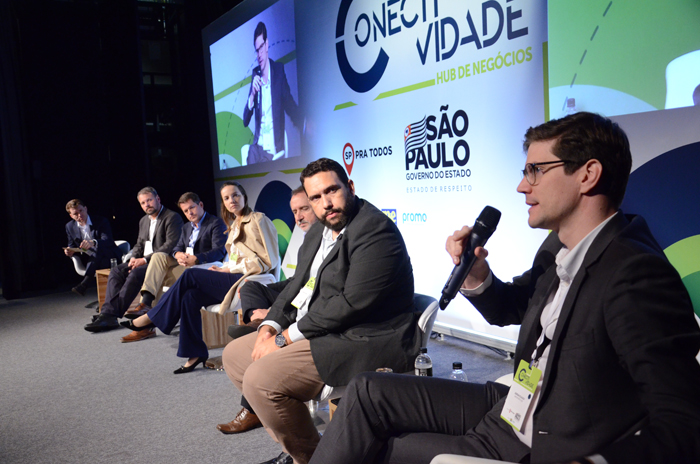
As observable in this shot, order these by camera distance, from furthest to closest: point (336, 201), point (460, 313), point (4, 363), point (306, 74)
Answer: point (306, 74), point (4, 363), point (460, 313), point (336, 201)

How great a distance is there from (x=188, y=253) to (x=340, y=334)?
306cm

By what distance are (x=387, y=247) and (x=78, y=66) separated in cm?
788

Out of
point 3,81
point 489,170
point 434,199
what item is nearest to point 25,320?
point 3,81

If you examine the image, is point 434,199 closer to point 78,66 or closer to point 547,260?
point 547,260

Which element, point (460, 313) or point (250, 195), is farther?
point (250, 195)

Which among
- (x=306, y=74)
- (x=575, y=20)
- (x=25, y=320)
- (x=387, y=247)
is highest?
(x=306, y=74)

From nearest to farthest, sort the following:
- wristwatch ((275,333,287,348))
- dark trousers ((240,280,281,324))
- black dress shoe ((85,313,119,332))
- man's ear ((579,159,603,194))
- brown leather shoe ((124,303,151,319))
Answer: man's ear ((579,159,603,194)) < wristwatch ((275,333,287,348)) < dark trousers ((240,280,281,324)) < brown leather shoe ((124,303,151,319)) < black dress shoe ((85,313,119,332))


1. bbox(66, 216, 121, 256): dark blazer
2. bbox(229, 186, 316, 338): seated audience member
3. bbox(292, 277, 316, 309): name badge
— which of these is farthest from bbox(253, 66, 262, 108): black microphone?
bbox(292, 277, 316, 309): name badge

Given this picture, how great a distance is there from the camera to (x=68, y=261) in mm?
8391

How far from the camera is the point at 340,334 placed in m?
2.15

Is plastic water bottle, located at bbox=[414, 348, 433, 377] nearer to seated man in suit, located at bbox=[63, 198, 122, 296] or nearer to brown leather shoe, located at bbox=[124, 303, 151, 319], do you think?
brown leather shoe, located at bbox=[124, 303, 151, 319]

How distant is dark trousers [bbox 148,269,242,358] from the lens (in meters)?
3.84

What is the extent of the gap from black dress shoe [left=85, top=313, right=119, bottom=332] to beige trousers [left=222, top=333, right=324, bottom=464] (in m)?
3.70

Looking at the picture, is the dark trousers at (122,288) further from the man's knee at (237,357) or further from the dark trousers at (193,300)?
the man's knee at (237,357)
